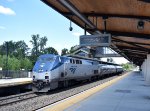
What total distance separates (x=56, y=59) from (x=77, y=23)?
5.22 metres

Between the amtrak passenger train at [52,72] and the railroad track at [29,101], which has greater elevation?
the amtrak passenger train at [52,72]

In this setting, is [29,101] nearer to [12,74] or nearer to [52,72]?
[52,72]

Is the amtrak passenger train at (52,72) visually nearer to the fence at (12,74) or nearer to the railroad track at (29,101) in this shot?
the railroad track at (29,101)

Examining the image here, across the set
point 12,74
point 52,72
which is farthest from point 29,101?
point 12,74

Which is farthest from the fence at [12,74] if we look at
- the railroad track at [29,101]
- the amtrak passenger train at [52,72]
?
the railroad track at [29,101]

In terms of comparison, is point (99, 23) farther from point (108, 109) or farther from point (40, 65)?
point (108, 109)

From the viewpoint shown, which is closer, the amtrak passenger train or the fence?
the amtrak passenger train

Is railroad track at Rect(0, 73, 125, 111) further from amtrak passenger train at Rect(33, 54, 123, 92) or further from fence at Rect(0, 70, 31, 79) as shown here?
fence at Rect(0, 70, 31, 79)

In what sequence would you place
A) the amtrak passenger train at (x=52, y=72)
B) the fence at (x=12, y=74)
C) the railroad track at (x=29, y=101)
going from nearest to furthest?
the railroad track at (x=29, y=101) → the amtrak passenger train at (x=52, y=72) → the fence at (x=12, y=74)

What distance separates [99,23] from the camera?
18.4 metres

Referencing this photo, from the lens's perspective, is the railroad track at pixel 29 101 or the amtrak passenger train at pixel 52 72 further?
the amtrak passenger train at pixel 52 72

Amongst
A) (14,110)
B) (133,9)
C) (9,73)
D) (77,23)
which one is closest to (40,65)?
(77,23)

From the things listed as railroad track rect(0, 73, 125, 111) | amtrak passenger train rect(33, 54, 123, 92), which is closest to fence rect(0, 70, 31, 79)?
amtrak passenger train rect(33, 54, 123, 92)

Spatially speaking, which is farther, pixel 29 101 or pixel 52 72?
pixel 52 72
